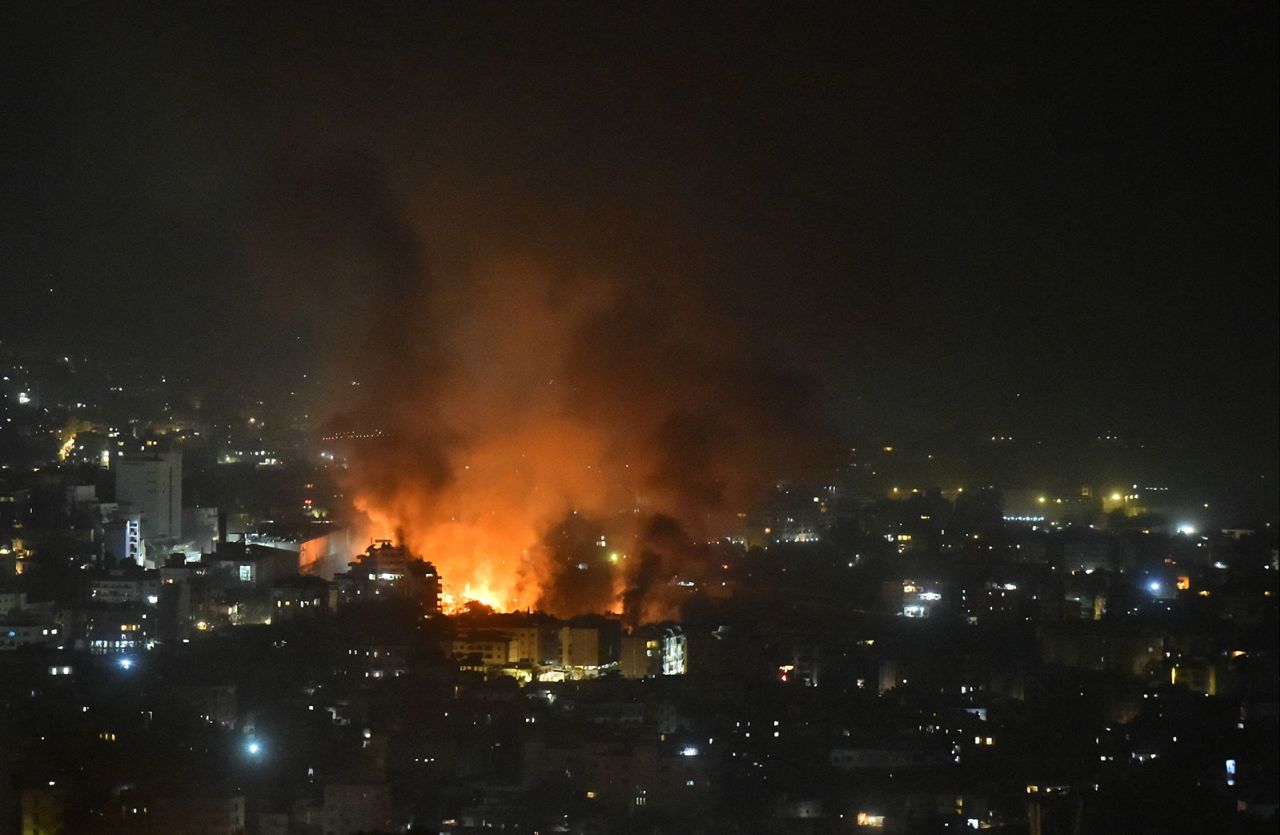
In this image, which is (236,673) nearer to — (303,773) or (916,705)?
(303,773)

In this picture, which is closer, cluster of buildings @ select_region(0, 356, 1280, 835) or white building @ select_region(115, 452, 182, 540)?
cluster of buildings @ select_region(0, 356, 1280, 835)

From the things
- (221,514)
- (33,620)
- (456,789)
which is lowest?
(456,789)

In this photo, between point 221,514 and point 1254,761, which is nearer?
point 1254,761

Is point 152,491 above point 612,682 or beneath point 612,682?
above

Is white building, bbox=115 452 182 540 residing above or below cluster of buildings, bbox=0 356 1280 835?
above

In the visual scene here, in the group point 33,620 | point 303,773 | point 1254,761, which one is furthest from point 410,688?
point 1254,761

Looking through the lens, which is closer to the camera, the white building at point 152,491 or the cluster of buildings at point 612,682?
the cluster of buildings at point 612,682

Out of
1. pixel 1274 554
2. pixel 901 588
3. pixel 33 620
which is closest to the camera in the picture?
pixel 1274 554

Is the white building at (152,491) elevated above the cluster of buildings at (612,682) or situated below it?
above

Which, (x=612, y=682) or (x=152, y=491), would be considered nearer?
(x=612, y=682)

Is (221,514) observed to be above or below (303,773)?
above

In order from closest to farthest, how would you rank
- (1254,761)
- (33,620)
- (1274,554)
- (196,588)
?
(1254,761) < (1274,554) < (33,620) < (196,588)
